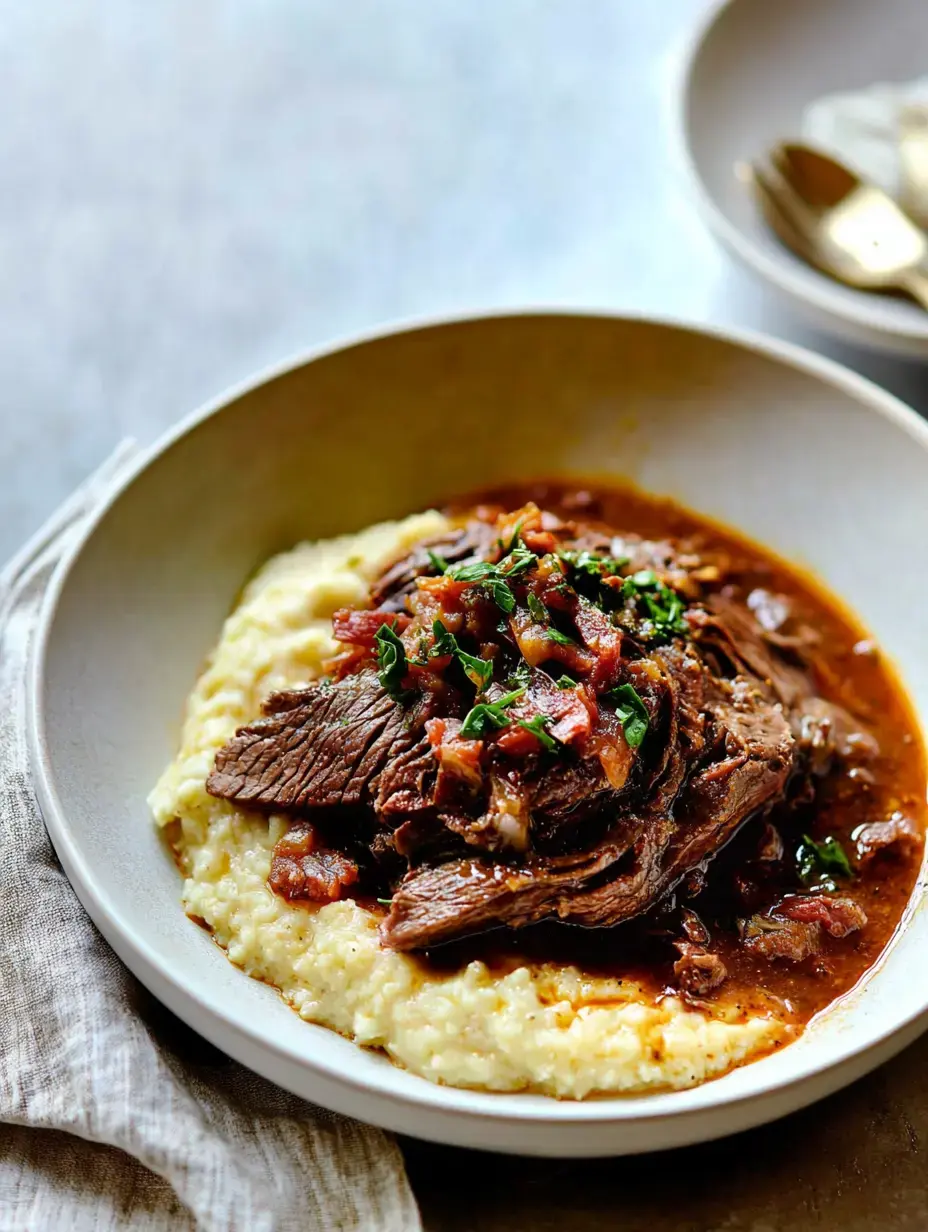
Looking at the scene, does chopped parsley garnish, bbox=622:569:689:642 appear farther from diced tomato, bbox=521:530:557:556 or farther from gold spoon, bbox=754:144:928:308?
gold spoon, bbox=754:144:928:308

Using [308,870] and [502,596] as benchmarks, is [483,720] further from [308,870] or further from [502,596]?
[308,870]

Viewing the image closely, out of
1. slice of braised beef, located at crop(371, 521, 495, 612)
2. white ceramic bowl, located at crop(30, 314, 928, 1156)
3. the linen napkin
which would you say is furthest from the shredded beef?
the linen napkin

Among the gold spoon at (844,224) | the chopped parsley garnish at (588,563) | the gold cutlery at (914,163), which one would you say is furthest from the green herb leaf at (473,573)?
the gold cutlery at (914,163)

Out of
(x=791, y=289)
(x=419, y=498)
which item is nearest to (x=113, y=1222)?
(x=419, y=498)

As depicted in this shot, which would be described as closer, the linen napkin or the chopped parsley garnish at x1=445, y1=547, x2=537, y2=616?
the linen napkin

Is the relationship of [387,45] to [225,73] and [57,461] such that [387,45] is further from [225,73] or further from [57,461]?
[57,461]

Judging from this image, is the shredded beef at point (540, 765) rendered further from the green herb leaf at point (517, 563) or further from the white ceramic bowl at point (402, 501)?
the white ceramic bowl at point (402, 501)
